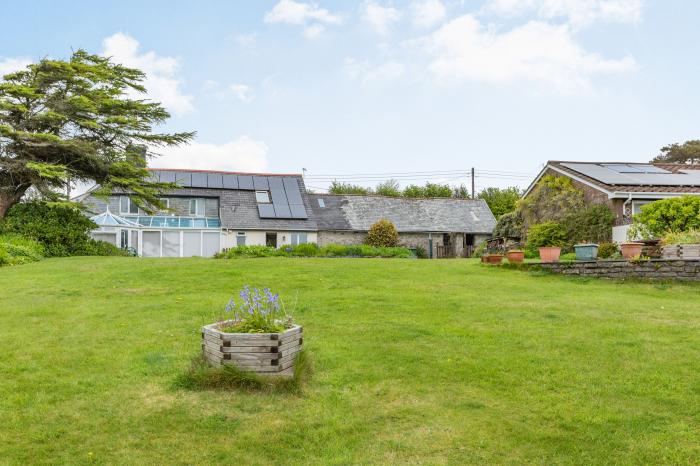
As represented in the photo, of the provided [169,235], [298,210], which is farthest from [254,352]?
[298,210]

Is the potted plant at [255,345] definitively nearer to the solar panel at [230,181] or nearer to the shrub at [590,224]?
the shrub at [590,224]

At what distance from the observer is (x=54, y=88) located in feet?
78.4

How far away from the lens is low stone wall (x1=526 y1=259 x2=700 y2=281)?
12.9 meters

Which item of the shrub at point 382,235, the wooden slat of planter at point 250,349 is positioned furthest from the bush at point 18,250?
the shrub at point 382,235

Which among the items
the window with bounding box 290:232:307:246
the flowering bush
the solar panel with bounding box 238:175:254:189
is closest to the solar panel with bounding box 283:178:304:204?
the solar panel with bounding box 238:175:254:189

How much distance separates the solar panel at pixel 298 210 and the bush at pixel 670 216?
21.5m

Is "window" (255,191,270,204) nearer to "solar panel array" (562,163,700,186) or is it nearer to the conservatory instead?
the conservatory

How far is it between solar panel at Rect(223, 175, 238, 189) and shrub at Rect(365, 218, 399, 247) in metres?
10.5

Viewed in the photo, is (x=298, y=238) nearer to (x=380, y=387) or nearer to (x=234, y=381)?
(x=234, y=381)

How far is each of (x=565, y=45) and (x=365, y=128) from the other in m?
10.8

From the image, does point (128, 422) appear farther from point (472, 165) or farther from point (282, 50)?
point (472, 165)

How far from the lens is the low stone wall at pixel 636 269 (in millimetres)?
12859

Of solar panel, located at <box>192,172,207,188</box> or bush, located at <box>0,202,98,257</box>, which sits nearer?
bush, located at <box>0,202,98,257</box>

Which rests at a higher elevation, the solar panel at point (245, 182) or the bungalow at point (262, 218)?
the solar panel at point (245, 182)
